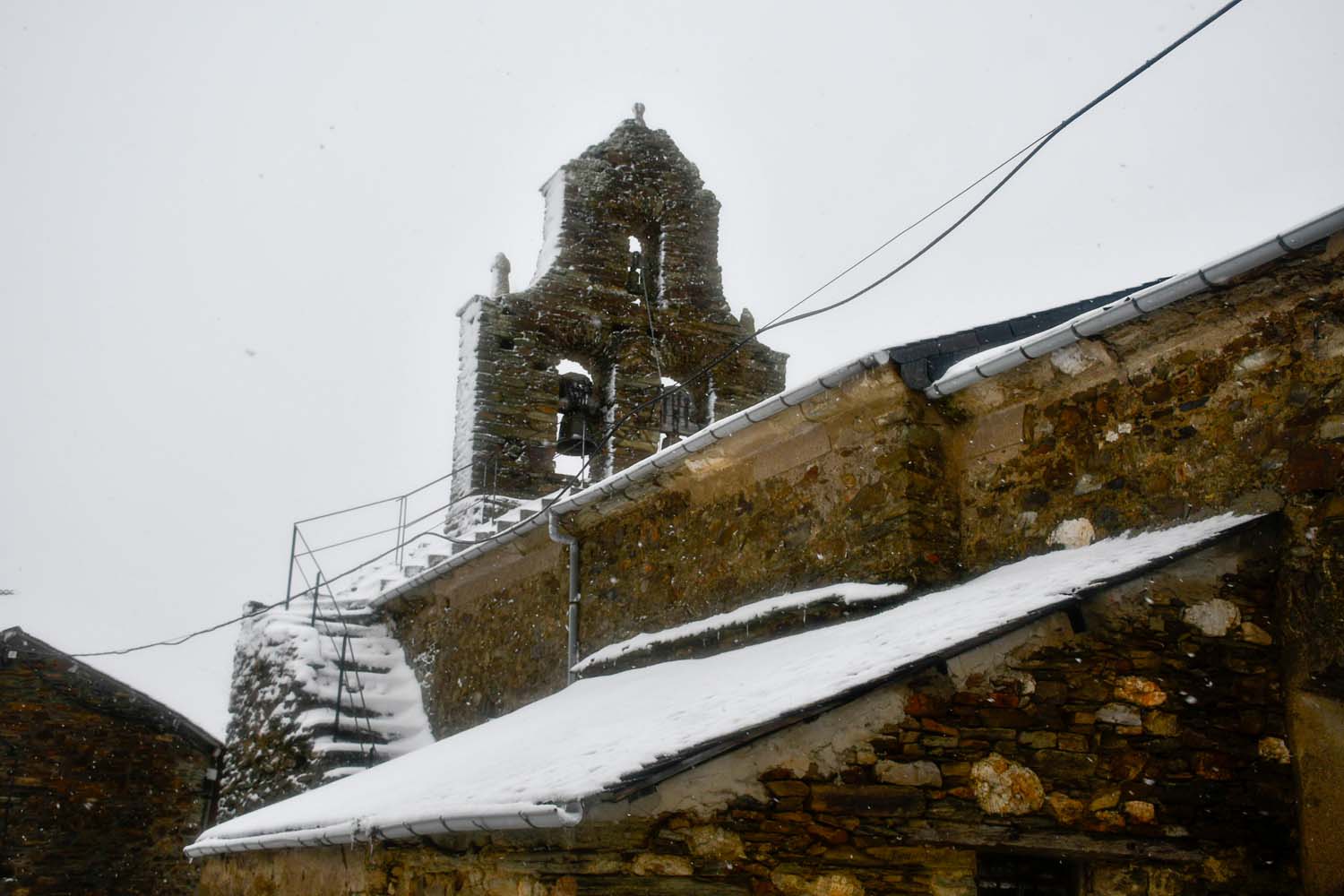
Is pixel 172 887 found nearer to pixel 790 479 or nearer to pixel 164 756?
pixel 164 756

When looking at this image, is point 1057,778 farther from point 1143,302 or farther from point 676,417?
point 676,417

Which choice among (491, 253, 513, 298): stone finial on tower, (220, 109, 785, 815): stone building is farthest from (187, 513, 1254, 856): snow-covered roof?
(491, 253, 513, 298): stone finial on tower

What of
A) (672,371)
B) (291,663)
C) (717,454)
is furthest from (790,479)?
(672,371)

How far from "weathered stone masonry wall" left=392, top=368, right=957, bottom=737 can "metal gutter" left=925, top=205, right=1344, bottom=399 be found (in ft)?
1.35

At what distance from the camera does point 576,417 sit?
15461mm

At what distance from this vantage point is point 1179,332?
5508mm

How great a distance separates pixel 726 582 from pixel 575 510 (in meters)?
1.78

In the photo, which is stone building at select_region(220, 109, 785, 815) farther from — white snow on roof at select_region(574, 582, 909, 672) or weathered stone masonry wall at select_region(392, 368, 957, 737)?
white snow on roof at select_region(574, 582, 909, 672)

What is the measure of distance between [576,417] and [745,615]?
8482mm

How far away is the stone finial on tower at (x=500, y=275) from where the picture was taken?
15750 millimetres

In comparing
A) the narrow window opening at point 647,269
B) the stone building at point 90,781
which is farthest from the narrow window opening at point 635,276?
the stone building at point 90,781

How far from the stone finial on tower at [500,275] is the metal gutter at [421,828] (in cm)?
890

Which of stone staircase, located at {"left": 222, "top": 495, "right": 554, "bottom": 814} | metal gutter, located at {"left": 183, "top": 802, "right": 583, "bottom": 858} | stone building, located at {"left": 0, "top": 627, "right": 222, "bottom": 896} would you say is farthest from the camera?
stone building, located at {"left": 0, "top": 627, "right": 222, "bottom": 896}

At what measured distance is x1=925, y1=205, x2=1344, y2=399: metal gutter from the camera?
4.89 meters
